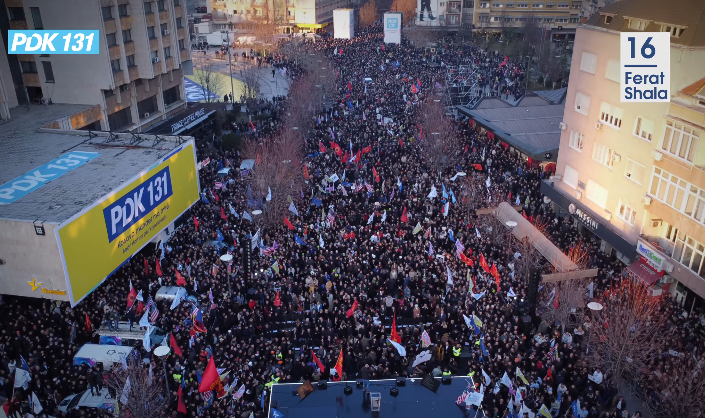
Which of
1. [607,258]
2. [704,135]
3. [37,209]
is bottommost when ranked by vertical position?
[607,258]

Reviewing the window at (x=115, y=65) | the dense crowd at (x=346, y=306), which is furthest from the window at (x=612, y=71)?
the window at (x=115, y=65)

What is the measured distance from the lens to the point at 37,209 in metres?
21.1

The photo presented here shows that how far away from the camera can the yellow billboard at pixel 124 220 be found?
68.0 feet

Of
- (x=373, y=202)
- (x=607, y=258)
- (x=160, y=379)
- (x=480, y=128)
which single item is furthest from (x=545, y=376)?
(x=480, y=128)

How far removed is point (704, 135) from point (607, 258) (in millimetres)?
7447

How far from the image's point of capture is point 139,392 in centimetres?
1645

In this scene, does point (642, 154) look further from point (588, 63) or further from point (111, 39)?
point (111, 39)

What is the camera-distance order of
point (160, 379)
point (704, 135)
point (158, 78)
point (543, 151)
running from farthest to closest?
point (158, 78)
point (543, 151)
point (704, 135)
point (160, 379)

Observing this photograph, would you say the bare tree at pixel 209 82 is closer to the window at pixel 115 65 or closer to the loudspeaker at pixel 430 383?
the window at pixel 115 65

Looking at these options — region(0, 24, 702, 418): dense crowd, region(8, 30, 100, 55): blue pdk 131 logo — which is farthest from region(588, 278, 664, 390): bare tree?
region(8, 30, 100, 55): blue pdk 131 logo

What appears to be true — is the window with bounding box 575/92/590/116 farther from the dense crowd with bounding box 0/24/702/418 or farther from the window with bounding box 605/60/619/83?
the dense crowd with bounding box 0/24/702/418

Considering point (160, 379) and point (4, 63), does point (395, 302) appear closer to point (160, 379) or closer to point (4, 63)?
point (160, 379)

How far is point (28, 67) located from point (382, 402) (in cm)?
3158

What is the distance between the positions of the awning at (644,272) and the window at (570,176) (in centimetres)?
637
